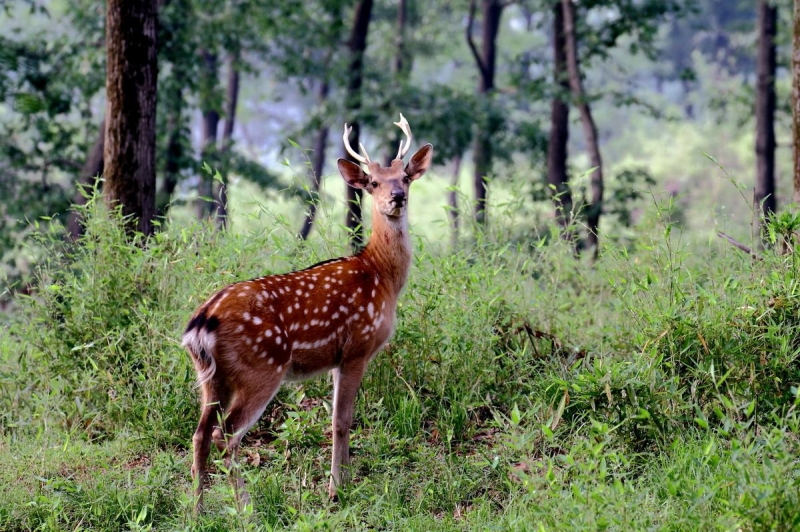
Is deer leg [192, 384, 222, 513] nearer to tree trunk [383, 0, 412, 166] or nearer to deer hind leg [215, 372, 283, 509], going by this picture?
deer hind leg [215, 372, 283, 509]

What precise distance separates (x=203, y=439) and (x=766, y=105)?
16.9 meters

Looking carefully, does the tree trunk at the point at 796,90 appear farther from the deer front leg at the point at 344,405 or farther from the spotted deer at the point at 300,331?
the deer front leg at the point at 344,405

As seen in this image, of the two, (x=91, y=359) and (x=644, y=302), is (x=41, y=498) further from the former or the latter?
(x=644, y=302)

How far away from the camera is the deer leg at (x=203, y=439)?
5621 millimetres

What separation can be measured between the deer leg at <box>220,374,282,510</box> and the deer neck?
1.18 meters

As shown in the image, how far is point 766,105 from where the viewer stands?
1953 centimetres

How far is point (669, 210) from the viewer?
6.39 m

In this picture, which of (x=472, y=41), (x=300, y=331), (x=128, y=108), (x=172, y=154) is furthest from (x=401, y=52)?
(x=300, y=331)

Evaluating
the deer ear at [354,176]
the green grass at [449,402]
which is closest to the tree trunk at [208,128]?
the green grass at [449,402]

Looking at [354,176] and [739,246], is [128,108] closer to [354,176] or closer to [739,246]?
[354,176]

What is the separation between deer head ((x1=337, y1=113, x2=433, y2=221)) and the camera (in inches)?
255

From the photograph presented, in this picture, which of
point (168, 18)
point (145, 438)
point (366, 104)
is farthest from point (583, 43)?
point (145, 438)

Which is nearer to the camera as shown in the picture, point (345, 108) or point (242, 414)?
point (242, 414)

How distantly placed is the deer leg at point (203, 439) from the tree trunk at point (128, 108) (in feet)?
11.5
